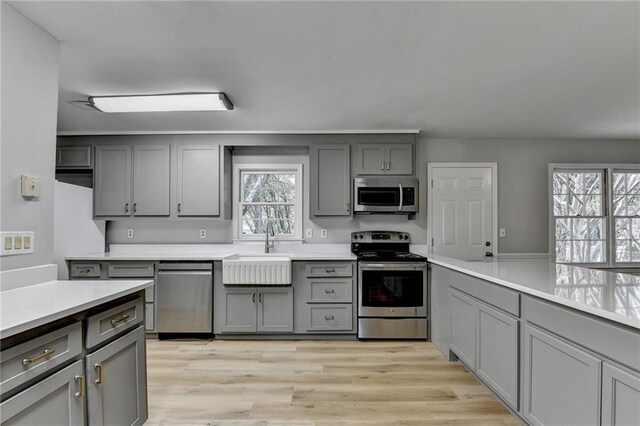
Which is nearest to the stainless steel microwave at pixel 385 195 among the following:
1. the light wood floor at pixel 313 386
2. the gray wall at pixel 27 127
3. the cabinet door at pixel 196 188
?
the light wood floor at pixel 313 386

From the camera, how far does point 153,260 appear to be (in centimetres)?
343

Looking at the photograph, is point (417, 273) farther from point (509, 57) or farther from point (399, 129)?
point (509, 57)

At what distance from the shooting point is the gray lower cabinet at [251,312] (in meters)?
3.40

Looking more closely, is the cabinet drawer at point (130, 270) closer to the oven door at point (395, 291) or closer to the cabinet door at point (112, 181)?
the cabinet door at point (112, 181)

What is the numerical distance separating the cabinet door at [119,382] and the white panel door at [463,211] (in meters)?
3.38

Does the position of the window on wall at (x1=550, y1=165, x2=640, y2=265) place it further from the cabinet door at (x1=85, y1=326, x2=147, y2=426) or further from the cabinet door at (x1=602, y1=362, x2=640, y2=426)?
the cabinet door at (x1=85, y1=326, x2=147, y2=426)

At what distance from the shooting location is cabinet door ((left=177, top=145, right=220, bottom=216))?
12.3ft

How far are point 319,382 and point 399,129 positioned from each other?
2.74 metres

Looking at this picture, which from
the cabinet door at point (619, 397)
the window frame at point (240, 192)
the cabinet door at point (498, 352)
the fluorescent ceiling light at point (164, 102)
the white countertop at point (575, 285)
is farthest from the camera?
the window frame at point (240, 192)

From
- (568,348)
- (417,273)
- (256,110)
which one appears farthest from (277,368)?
(256,110)

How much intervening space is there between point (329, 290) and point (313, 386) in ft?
3.73

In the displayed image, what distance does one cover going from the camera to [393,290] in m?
3.40

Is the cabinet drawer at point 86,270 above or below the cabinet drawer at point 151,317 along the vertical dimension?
above

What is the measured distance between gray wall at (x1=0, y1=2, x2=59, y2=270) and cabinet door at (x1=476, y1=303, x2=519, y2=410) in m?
2.69
